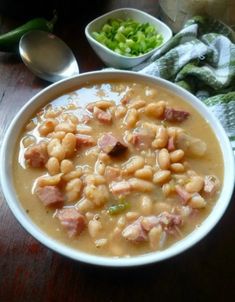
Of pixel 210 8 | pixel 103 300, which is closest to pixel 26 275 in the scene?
pixel 103 300

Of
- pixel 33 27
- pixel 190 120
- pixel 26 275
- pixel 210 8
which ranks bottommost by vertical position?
pixel 26 275

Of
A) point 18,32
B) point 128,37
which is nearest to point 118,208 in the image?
point 128,37

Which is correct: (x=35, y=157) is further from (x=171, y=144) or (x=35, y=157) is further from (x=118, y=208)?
(x=171, y=144)

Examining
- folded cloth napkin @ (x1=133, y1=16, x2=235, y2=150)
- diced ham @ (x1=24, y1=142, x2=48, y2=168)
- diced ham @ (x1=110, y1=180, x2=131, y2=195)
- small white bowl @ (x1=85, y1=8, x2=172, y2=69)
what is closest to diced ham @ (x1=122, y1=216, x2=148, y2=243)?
diced ham @ (x1=110, y1=180, x2=131, y2=195)

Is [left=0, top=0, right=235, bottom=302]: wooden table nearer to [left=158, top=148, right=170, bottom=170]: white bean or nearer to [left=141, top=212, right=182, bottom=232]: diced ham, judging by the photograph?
[left=141, top=212, right=182, bottom=232]: diced ham

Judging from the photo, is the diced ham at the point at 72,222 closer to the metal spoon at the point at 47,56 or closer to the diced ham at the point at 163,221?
the diced ham at the point at 163,221

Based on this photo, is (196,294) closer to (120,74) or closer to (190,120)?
(190,120)
